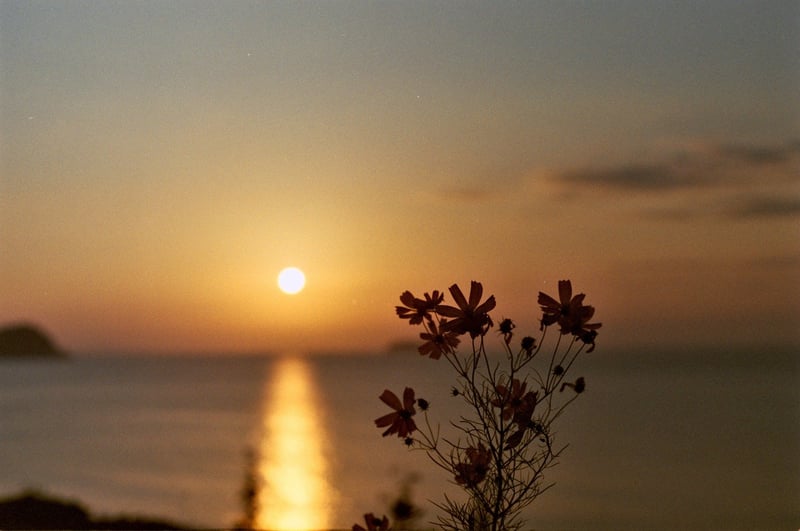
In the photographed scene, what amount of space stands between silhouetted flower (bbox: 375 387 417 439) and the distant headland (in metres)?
67.3

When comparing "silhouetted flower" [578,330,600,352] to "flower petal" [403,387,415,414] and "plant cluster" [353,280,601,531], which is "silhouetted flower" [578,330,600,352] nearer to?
"plant cluster" [353,280,601,531]

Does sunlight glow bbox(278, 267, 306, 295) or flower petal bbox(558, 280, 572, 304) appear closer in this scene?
flower petal bbox(558, 280, 572, 304)

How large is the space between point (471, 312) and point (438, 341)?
7cm

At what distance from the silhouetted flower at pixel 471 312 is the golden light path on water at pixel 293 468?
7.45 ft

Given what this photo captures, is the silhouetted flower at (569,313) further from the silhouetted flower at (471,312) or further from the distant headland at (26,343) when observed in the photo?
the distant headland at (26,343)

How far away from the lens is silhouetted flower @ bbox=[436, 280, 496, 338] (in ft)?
4.30

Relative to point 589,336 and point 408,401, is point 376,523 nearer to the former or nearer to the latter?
point 408,401

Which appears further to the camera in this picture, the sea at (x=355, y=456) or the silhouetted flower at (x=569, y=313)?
the sea at (x=355, y=456)

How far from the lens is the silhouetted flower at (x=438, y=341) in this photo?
1.34 metres

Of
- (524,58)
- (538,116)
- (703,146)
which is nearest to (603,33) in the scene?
(524,58)

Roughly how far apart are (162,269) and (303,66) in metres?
11.2

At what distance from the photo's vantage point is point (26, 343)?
67.4 m

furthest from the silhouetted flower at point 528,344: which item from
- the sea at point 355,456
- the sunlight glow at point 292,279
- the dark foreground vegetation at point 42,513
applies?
the sunlight glow at point 292,279

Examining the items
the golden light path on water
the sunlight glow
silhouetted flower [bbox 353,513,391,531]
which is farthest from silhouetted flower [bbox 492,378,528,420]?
the sunlight glow
